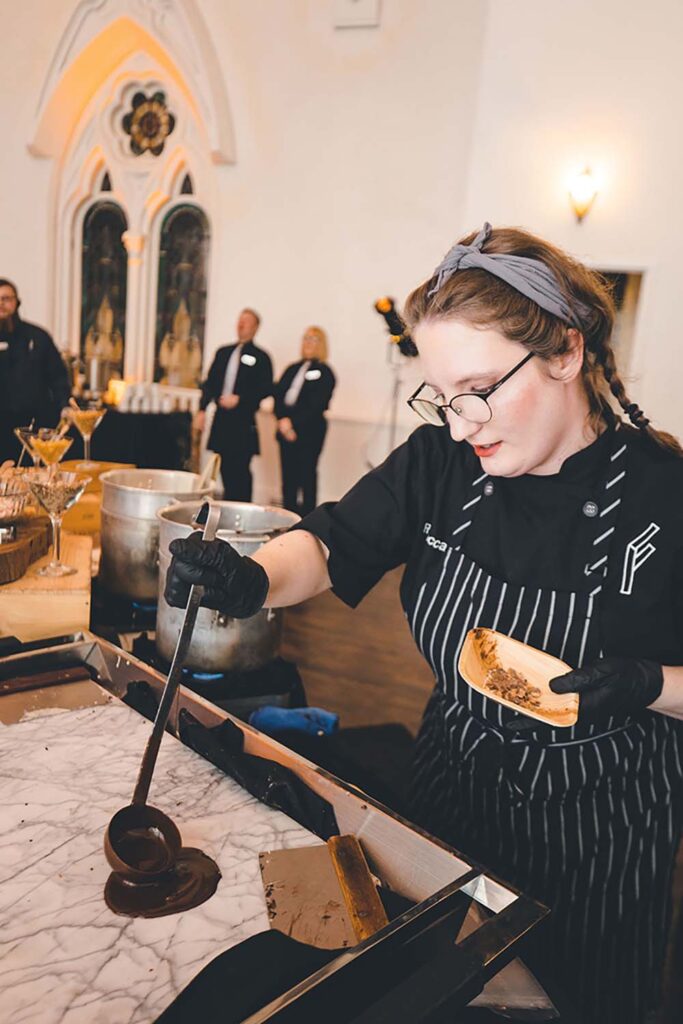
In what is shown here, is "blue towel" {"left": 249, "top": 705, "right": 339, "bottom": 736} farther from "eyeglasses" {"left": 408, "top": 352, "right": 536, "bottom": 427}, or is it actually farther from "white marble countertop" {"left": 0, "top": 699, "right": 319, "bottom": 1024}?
"eyeglasses" {"left": 408, "top": 352, "right": 536, "bottom": 427}

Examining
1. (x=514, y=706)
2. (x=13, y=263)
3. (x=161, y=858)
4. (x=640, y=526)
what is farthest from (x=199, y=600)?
(x=13, y=263)

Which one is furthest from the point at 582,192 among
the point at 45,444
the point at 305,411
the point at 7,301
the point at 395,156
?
the point at 45,444

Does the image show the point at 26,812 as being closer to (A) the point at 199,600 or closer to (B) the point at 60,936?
(B) the point at 60,936

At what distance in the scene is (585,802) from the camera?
1266 mm

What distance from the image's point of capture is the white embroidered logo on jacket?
1.23m

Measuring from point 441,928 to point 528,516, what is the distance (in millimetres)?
697

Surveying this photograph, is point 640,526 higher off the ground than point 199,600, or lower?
higher

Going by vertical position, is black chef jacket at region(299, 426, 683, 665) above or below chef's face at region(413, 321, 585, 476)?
below

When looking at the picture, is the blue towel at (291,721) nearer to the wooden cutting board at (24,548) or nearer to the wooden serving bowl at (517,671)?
the wooden serving bowl at (517,671)

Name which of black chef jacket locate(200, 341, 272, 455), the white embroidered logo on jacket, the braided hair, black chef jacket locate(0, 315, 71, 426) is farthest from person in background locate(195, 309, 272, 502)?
the white embroidered logo on jacket

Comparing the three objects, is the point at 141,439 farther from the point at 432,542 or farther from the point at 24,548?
the point at 432,542

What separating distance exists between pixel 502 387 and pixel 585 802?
68 cm

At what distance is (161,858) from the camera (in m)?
0.95

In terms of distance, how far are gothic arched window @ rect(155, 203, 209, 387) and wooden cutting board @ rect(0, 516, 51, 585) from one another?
263 inches
